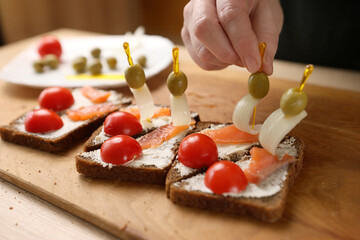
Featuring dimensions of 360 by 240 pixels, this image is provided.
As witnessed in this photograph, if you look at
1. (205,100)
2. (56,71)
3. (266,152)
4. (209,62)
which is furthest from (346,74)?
(56,71)

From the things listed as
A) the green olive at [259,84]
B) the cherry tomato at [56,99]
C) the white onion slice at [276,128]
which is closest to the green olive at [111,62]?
the cherry tomato at [56,99]

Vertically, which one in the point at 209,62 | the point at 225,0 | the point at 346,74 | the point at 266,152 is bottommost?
the point at 346,74

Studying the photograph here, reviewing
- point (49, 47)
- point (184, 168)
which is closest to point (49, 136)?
point (184, 168)

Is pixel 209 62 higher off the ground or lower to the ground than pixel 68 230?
higher

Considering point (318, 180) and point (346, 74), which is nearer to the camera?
point (318, 180)

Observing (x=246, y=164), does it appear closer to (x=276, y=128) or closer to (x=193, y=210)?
(x=276, y=128)

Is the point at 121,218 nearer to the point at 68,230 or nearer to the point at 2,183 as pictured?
the point at 68,230

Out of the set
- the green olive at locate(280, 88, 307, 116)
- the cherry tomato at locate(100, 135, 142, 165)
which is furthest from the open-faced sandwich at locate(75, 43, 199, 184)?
the green olive at locate(280, 88, 307, 116)

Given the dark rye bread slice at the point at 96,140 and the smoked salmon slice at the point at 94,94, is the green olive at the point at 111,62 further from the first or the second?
the dark rye bread slice at the point at 96,140
